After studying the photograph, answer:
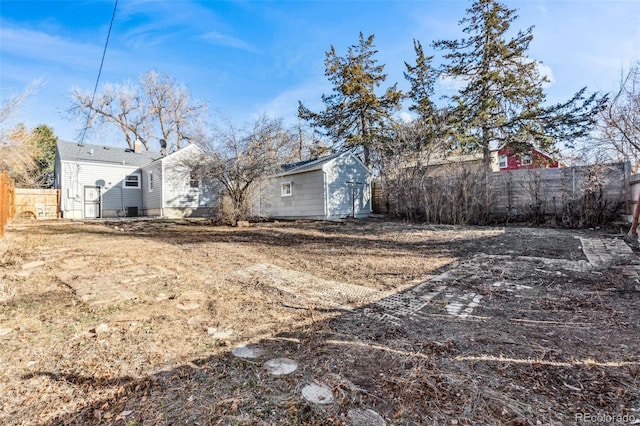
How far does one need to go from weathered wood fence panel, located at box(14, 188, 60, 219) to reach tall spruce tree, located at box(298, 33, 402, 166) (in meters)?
15.6

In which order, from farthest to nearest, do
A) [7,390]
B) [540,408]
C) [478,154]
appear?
[478,154]
[7,390]
[540,408]

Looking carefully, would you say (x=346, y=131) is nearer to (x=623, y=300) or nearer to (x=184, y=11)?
(x=184, y=11)

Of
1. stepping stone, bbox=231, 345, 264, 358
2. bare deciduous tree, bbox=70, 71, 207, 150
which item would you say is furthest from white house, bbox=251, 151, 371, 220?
bare deciduous tree, bbox=70, 71, 207, 150

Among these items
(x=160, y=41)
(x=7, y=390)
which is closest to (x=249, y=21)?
(x=160, y=41)

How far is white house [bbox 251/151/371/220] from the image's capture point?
1248 cm

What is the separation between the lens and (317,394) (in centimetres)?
152

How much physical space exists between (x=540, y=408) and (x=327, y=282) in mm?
2477

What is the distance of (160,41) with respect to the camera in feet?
27.8

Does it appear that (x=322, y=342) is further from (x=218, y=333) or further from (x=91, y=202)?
(x=91, y=202)

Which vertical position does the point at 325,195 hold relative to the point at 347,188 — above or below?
below

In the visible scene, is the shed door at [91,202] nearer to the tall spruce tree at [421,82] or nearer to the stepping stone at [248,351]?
the stepping stone at [248,351]

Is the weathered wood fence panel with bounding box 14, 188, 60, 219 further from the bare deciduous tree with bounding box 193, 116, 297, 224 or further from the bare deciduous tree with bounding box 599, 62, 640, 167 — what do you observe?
the bare deciduous tree with bounding box 599, 62, 640, 167

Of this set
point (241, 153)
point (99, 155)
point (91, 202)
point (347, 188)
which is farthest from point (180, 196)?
point (347, 188)

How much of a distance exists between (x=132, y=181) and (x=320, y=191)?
11.6 metres
